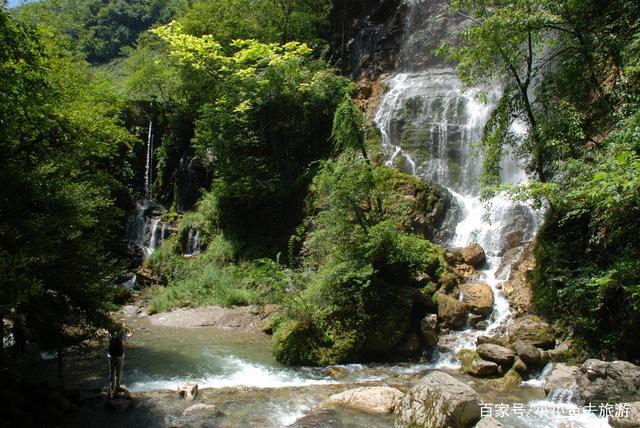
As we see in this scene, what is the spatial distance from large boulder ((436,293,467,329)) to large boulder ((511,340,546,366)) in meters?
2.24

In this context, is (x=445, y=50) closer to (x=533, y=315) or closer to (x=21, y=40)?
(x=533, y=315)

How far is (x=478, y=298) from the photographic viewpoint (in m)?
13.2

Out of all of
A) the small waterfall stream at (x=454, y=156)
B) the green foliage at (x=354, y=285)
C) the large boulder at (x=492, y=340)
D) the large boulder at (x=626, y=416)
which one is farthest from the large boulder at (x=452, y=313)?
the large boulder at (x=626, y=416)

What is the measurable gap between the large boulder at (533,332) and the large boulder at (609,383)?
212 cm

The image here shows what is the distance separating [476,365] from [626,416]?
10.8 ft

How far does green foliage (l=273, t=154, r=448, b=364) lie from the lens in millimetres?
11773

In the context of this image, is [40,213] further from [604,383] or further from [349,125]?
[604,383]

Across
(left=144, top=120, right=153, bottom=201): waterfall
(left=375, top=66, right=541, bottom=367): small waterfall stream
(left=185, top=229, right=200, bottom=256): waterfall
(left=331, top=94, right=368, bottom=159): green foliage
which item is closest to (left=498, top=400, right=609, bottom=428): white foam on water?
(left=375, top=66, right=541, bottom=367): small waterfall stream

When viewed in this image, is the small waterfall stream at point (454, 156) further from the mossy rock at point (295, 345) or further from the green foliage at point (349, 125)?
the green foliage at point (349, 125)

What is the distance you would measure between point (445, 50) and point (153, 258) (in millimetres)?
16812

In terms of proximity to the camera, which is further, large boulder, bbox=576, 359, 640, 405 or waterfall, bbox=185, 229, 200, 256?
waterfall, bbox=185, 229, 200, 256

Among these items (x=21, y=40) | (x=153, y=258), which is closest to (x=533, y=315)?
(x=21, y=40)

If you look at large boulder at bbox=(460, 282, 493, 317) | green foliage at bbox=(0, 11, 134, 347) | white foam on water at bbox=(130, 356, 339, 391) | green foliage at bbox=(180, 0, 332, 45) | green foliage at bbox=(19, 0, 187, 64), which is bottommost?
white foam on water at bbox=(130, 356, 339, 391)

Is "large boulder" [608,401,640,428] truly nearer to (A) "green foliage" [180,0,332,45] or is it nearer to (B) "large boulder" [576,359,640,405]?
(B) "large boulder" [576,359,640,405]
